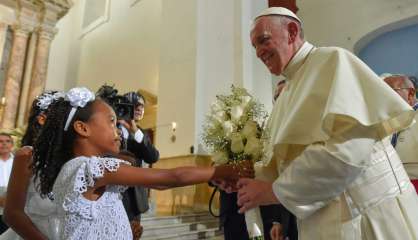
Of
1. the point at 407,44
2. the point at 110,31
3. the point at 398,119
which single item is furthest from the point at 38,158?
the point at 110,31

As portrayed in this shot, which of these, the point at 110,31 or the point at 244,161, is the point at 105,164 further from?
the point at 110,31

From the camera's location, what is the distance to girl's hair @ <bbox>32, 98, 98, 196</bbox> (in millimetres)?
1688

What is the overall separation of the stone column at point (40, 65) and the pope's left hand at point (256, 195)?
980cm

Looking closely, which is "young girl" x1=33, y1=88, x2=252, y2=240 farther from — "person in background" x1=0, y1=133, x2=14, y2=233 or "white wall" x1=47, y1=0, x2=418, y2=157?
"white wall" x1=47, y1=0, x2=418, y2=157

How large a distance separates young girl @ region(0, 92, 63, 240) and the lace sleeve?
0.43 meters

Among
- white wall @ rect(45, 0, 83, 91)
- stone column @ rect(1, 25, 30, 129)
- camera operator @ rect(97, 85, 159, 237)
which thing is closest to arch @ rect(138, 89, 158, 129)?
stone column @ rect(1, 25, 30, 129)

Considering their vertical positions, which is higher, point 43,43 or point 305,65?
point 43,43

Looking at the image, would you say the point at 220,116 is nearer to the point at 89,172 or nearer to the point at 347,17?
the point at 89,172

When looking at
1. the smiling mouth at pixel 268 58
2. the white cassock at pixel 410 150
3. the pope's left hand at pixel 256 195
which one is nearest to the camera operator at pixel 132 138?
the pope's left hand at pixel 256 195

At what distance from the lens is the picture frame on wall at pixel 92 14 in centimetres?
1341

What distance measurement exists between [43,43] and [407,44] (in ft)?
32.5

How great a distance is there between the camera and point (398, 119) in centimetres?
142

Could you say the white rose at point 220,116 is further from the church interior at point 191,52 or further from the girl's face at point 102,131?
the church interior at point 191,52

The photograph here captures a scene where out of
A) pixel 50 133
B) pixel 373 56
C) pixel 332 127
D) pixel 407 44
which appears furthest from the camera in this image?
pixel 373 56
